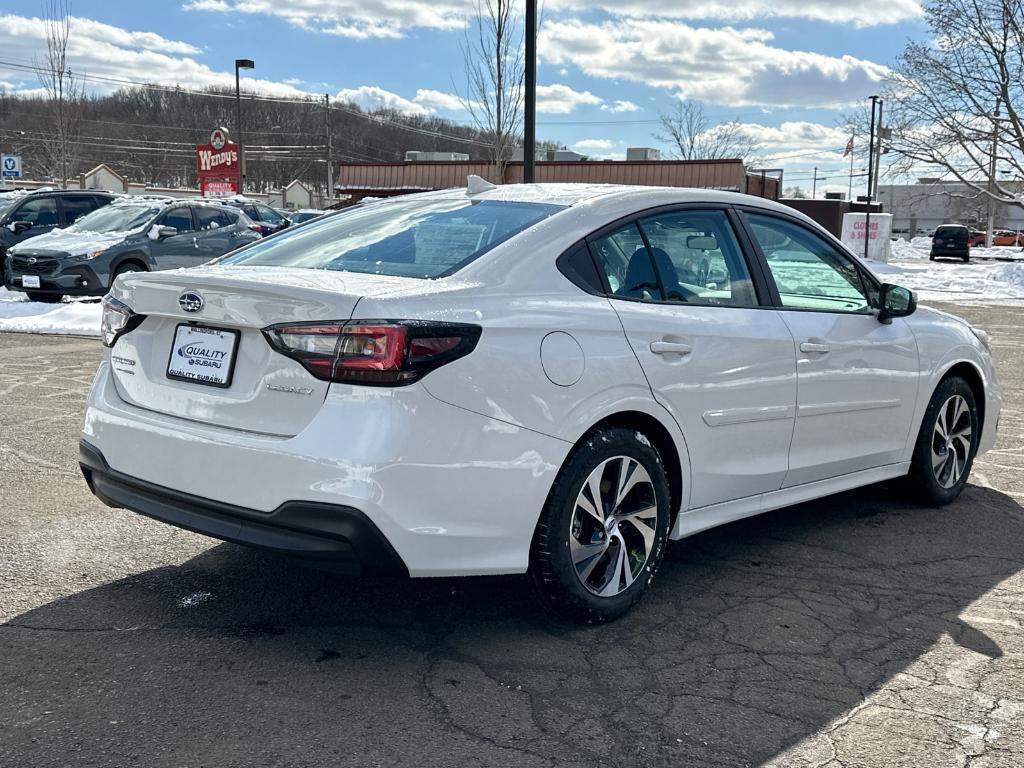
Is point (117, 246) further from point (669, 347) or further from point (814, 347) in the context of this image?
point (669, 347)

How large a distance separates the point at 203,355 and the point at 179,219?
14.8 metres

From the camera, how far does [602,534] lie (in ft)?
12.3

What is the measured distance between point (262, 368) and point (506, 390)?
77cm

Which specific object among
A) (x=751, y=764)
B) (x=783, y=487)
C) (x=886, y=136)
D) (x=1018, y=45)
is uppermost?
(x=1018, y=45)

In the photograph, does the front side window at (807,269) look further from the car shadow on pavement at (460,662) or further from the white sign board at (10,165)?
the white sign board at (10,165)

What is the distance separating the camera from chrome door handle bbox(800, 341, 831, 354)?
14.9 feet

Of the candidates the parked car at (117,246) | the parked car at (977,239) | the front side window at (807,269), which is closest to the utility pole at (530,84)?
the parked car at (117,246)

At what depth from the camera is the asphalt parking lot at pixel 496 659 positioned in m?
2.89

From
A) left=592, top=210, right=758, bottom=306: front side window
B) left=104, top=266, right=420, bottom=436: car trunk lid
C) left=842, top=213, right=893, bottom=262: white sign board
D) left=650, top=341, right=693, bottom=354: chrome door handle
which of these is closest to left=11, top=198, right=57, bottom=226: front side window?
left=104, top=266, right=420, bottom=436: car trunk lid

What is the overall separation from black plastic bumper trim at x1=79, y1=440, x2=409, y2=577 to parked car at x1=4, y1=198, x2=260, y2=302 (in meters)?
12.7

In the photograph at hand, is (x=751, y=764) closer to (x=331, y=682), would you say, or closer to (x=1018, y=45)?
(x=331, y=682)

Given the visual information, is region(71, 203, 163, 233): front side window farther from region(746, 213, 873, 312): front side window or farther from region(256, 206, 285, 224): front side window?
region(746, 213, 873, 312): front side window

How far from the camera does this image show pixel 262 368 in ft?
10.8

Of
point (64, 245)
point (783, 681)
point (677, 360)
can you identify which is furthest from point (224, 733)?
point (64, 245)
